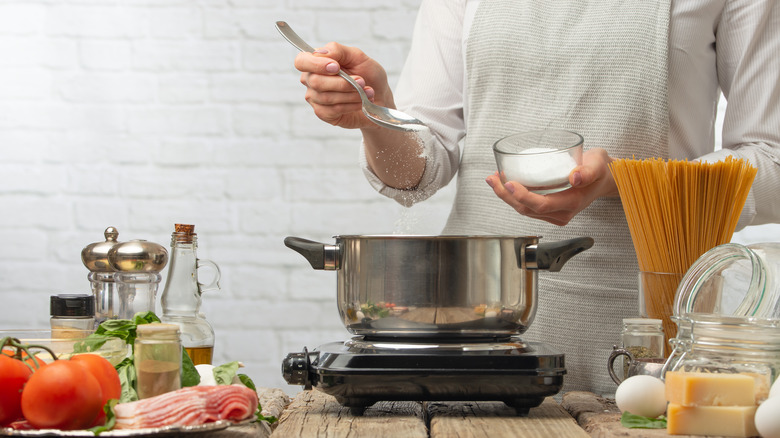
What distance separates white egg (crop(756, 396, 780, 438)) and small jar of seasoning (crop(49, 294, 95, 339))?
1.98 ft

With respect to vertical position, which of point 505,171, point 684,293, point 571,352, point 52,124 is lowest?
point 571,352

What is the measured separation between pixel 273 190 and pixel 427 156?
0.75m

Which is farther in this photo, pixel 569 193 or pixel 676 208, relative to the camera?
pixel 569 193

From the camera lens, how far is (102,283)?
872 millimetres

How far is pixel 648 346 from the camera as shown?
768mm

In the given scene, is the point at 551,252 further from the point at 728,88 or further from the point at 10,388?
the point at 728,88

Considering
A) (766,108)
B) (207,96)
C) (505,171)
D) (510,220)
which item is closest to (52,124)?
(207,96)

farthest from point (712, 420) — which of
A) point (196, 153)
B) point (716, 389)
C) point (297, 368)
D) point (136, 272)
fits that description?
point (196, 153)

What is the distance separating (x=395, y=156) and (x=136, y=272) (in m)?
0.47

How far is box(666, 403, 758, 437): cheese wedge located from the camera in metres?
0.61

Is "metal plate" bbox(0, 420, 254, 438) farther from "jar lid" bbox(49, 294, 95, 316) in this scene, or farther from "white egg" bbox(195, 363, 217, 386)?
"jar lid" bbox(49, 294, 95, 316)

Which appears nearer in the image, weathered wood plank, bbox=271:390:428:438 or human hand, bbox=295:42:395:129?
weathered wood plank, bbox=271:390:428:438

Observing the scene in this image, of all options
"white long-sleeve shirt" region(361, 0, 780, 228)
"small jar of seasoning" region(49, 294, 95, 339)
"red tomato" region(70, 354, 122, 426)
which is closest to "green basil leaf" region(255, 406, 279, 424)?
"red tomato" region(70, 354, 122, 426)

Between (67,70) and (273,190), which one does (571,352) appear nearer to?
(273,190)
